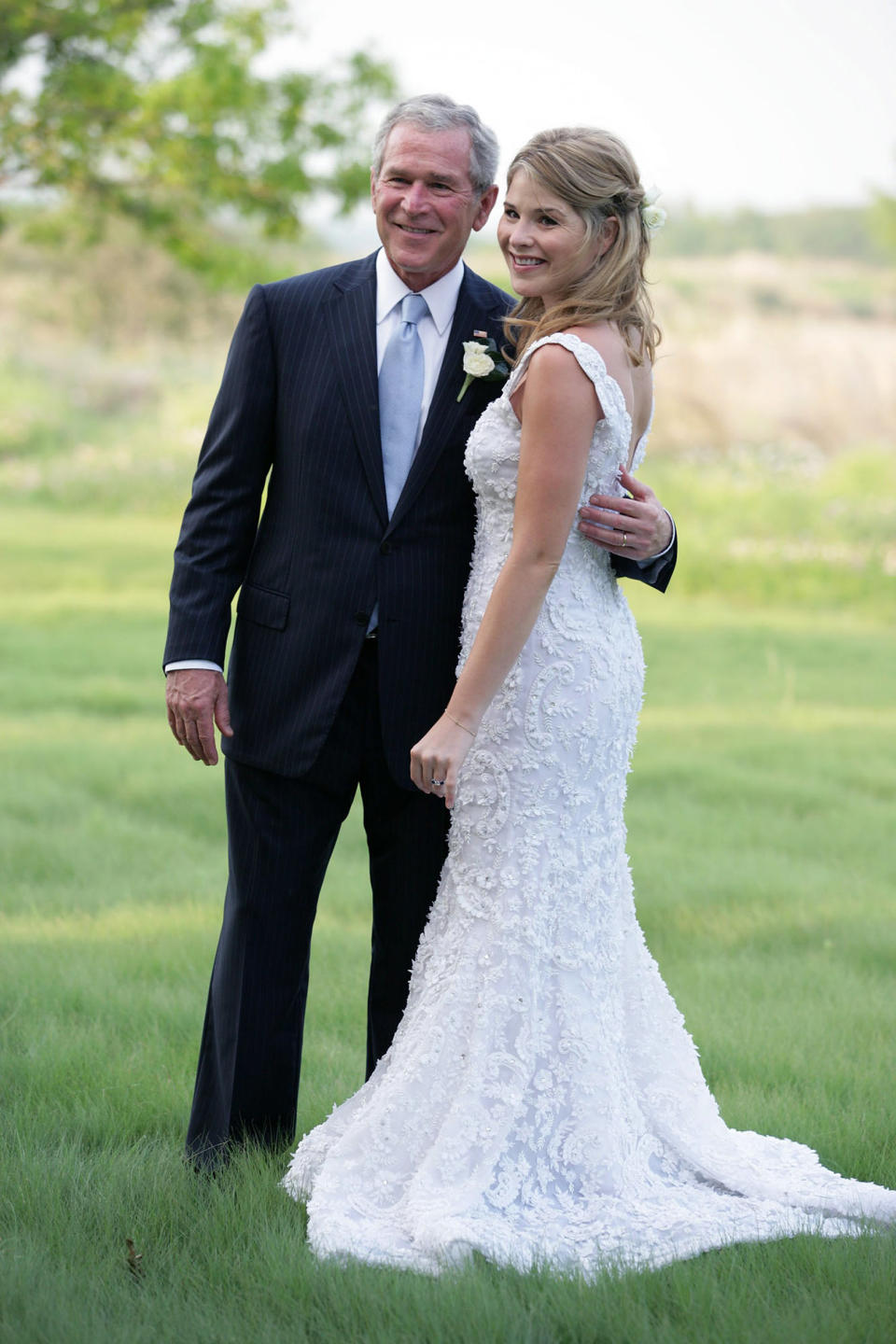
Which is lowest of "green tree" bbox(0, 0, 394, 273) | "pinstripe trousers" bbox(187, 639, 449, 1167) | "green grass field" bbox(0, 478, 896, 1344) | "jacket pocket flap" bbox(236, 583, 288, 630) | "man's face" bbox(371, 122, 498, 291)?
"green grass field" bbox(0, 478, 896, 1344)

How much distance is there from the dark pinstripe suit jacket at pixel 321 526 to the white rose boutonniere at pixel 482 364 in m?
0.05

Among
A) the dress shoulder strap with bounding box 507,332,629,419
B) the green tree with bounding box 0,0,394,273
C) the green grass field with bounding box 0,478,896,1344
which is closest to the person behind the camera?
the green grass field with bounding box 0,478,896,1344

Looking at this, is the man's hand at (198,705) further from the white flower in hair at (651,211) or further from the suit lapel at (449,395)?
the white flower in hair at (651,211)

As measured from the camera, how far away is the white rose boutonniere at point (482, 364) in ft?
10.2

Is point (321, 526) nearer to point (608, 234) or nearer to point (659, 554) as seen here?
point (659, 554)

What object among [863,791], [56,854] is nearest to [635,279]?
[56,854]

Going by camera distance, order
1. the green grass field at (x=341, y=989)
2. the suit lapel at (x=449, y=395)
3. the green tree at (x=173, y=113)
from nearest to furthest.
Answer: the green grass field at (x=341, y=989), the suit lapel at (x=449, y=395), the green tree at (x=173, y=113)

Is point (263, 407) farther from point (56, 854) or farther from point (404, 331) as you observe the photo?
point (56, 854)

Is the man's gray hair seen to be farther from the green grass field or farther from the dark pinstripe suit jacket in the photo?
the green grass field

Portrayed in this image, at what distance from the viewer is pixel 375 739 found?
3.31 m

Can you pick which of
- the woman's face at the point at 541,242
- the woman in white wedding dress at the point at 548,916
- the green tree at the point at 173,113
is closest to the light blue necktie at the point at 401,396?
the woman in white wedding dress at the point at 548,916

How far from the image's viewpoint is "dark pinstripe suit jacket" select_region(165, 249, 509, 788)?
10.5ft

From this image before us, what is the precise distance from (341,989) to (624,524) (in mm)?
2272

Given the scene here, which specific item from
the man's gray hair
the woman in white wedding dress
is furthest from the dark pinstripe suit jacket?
the man's gray hair
